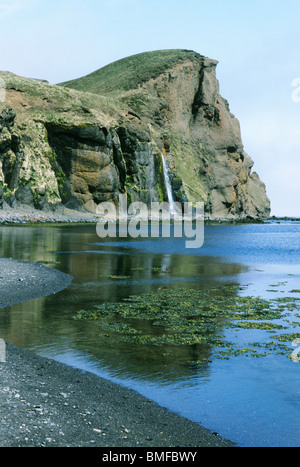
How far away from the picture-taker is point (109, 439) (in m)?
8.54

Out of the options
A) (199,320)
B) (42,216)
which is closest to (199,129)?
(42,216)

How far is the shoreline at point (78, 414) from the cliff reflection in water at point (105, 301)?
4.30 feet

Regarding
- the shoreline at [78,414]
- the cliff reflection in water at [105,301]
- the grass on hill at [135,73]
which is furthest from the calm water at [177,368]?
the grass on hill at [135,73]

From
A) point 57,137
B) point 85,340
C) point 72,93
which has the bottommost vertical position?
point 85,340

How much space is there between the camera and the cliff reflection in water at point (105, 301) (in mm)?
13422

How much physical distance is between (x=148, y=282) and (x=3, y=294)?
9278 millimetres

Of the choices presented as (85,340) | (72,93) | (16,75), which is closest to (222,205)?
(72,93)

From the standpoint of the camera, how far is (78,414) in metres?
9.45

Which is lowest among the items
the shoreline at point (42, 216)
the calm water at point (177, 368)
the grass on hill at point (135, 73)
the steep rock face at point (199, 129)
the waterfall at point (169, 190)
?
the calm water at point (177, 368)

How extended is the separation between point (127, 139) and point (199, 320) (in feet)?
388

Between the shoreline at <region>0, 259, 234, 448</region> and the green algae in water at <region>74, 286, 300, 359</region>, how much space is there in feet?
12.1

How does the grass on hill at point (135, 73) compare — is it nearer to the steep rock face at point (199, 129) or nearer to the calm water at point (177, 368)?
the steep rock face at point (199, 129)

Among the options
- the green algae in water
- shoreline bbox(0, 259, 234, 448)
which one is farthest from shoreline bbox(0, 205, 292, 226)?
shoreline bbox(0, 259, 234, 448)

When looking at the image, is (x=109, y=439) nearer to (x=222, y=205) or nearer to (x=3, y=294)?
(x=3, y=294)
